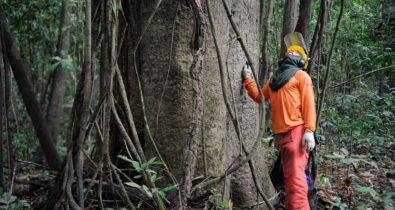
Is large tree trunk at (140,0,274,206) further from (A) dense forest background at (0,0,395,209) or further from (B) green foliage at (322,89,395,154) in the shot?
(B) green foliage at (322,89,395,154)

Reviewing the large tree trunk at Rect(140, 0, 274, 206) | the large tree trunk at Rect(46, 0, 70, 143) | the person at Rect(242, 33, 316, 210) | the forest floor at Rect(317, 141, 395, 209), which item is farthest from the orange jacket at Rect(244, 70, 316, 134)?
the large tree trunk at Rect(46, 0, 70, 143)

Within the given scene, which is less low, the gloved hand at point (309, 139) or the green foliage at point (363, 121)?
the gloved hand at point (309, 139)

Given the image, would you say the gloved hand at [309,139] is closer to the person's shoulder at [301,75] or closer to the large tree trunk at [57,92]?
the person's shoulder at [301,75]

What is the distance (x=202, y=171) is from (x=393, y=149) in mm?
4198

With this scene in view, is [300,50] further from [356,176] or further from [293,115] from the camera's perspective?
[356,176]

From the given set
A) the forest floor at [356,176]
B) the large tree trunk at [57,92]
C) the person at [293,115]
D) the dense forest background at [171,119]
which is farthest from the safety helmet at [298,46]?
the large tree trunk at [57,92]

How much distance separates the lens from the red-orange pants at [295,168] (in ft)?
13.0

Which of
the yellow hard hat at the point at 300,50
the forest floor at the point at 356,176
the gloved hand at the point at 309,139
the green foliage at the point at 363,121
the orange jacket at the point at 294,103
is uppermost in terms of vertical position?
the yellow hard hat at the point at 300,50

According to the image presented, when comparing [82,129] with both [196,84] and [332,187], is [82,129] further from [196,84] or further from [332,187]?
[332,187]

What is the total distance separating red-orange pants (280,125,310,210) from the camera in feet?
13.0

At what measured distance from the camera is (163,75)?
135 inches

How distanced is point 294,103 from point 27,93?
3011 mm

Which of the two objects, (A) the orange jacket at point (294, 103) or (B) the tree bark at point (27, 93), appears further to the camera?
(B) the tree bark at point (27, 93)

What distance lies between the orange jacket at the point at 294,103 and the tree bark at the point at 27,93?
2.63 meters
